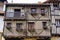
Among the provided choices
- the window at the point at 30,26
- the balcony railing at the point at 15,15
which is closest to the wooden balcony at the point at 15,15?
the balcony railing at the point at 15,15

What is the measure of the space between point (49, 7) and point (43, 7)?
1.01 metres

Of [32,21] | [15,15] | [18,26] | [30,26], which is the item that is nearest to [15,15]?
[15,15]

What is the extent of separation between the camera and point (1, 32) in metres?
30.4

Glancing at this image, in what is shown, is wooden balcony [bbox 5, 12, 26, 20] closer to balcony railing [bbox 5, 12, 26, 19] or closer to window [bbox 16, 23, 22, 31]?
balcony railing [bbox 5, 12, 26, 19]

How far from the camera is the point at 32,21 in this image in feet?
97.3

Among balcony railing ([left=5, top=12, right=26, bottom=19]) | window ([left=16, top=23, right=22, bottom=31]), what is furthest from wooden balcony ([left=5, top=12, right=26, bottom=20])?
window ([left=16, top=23, right=22, bottom=31])

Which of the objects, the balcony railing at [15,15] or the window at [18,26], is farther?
the balcony railing at [15,15]

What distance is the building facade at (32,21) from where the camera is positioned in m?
28.6

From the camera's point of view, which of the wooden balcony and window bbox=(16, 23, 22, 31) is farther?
the wooden balcony

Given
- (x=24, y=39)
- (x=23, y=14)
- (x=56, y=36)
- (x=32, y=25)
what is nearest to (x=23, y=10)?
(x=23, y=14)

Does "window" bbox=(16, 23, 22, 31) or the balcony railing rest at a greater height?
the balcony railing

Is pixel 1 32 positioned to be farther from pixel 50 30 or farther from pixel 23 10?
pixel 50 30

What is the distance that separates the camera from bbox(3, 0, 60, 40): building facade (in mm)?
28609

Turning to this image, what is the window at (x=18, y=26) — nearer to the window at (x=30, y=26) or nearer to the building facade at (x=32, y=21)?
the building facade at (x=32, y=21)
